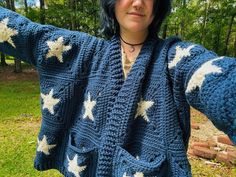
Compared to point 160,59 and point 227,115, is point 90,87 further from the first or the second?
point 227,115

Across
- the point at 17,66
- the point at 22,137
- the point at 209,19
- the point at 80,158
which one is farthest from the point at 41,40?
the point at 209,19

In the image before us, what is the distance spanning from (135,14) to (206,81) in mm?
478

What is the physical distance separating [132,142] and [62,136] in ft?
1.41

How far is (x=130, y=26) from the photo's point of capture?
152 centimetres

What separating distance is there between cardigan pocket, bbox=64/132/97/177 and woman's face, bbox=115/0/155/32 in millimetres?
578

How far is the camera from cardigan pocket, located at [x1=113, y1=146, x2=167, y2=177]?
1402mm

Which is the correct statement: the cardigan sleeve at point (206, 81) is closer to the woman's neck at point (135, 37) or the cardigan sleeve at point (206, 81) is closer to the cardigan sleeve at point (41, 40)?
the woman's neck at point (135, 37)

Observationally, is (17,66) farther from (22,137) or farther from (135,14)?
(135,14)

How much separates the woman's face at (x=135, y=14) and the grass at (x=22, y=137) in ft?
11.4

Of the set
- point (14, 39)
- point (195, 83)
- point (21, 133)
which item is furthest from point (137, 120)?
point (21, 133)

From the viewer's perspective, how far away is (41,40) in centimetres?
167

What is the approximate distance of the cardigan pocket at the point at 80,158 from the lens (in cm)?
158

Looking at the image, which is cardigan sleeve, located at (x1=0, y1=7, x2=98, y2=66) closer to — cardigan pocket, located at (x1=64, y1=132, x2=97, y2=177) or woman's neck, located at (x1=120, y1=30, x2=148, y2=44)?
woman's neck, located at (x1=120, y1=30, x2=148, y2=44)

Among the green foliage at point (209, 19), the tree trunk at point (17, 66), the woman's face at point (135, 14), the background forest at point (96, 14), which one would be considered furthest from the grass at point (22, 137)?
the green foliage at point (209, 19)
